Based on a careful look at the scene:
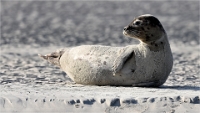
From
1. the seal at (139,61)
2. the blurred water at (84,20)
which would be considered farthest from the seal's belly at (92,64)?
the blurred water at (84,20)

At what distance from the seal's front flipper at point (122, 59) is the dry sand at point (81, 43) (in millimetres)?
191

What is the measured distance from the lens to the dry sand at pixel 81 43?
5.45 m

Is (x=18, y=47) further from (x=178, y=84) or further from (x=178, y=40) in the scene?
(x=178, y=84)

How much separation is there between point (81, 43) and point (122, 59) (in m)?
6.30

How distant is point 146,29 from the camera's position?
6367 mm

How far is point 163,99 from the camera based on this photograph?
555cm

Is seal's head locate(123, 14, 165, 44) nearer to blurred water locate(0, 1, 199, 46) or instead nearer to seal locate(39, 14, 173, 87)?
seal locate(39, 14, 173, 87)

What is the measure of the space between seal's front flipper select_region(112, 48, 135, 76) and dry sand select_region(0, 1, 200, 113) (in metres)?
0.19

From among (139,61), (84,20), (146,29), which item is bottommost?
(139,61)

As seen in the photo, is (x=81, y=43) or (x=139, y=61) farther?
(x=81, y=43)

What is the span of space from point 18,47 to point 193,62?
3545 mm

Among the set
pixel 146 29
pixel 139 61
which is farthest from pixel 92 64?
pixel 146 29

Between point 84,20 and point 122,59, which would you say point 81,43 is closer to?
point 84,20

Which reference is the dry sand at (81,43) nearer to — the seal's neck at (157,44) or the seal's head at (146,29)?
the seal's neck at (157,44)
